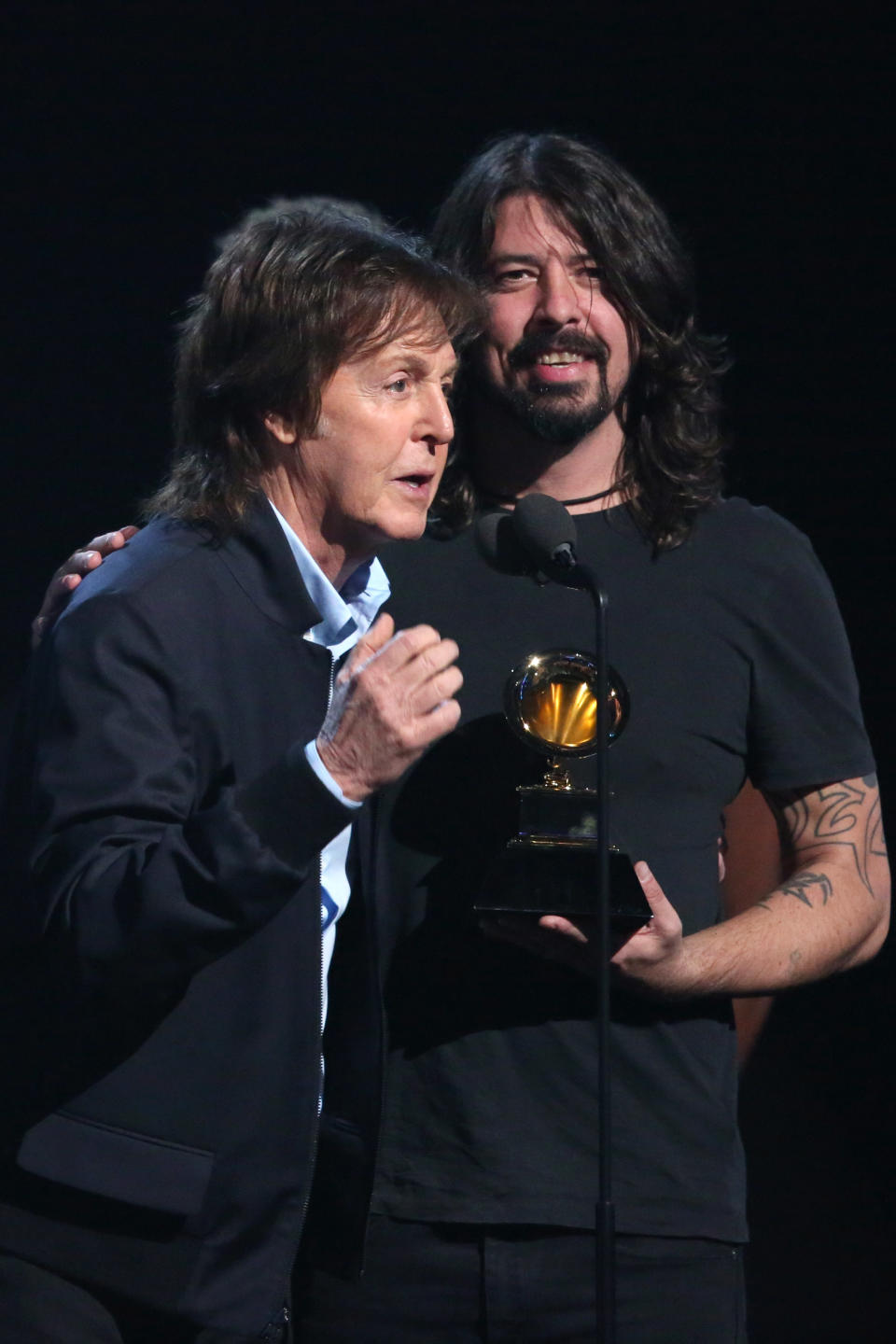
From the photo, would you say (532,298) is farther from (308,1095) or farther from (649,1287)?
(649,1287)

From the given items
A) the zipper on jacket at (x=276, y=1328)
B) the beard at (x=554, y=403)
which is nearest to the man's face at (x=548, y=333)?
the beard at (x=554, y=403)

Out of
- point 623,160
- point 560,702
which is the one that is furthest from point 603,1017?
point 623,160

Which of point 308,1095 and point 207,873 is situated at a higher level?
point 207,873

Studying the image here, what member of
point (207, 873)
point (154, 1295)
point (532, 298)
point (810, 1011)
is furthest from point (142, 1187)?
point (810, 1011)

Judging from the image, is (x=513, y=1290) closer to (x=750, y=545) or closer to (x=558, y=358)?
(x=750, y=545)

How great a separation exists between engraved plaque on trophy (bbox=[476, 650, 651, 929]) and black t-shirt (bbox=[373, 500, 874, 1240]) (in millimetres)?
110

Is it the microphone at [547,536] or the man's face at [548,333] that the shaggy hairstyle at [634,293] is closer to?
the man's face at [548,333]

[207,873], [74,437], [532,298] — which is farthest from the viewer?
[74,437]

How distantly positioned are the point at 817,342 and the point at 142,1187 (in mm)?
2130

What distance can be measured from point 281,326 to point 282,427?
11 cm

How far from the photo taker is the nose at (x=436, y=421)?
6.17 ft

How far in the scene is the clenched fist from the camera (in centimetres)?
150

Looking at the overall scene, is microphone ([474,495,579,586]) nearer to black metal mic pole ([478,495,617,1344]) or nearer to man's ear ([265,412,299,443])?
black metal mic pole ([478,495,617,1344])

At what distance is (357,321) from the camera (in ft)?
6.16
